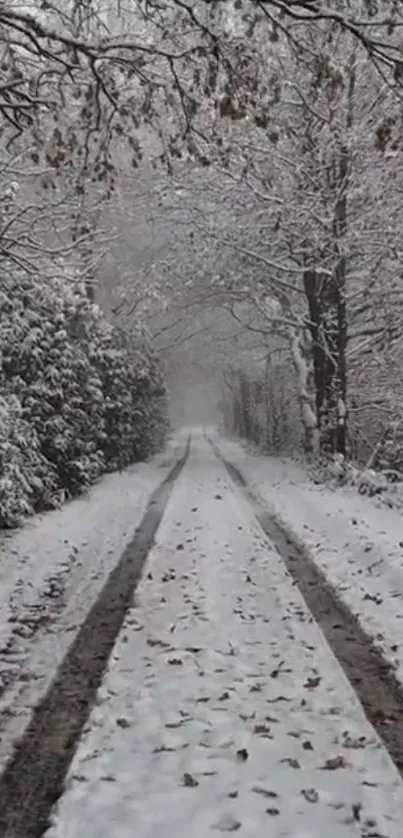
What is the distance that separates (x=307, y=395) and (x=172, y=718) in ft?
62.7

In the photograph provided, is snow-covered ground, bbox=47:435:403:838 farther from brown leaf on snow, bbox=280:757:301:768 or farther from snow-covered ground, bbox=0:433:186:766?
snow-covered ground, bbox=0:433:186:766

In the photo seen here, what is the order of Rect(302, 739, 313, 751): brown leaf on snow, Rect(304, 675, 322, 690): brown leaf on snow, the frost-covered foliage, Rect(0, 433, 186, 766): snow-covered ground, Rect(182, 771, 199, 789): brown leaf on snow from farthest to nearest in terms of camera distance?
the frost-covered foliage < Rect(0, 433, 186, 766): snow-covered ground < Rect(304, 675, 322, 690): brown leaf on snow < Rect(302, 739, 313, 751): brown leaf on snow < Rect(182, 771, 199, 789): brown leaf on snow

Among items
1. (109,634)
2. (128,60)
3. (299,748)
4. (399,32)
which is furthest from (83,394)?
(299,748)

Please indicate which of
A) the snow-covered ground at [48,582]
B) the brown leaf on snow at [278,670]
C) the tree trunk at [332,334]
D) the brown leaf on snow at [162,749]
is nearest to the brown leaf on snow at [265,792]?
the brown leaf on snow at [162,749]

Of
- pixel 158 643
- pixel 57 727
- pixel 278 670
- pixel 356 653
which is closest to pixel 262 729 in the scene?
pixel 278 670

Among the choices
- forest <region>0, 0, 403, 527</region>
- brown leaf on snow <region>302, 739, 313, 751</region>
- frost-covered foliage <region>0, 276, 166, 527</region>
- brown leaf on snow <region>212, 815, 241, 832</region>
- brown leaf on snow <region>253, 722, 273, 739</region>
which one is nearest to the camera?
brown leaf on snow <region>212, 815, 241, 832</region>

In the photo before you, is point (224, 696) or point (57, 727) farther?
point (224, 696)

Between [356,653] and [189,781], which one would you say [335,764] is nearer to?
→ [189,781]

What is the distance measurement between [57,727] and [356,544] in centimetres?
663

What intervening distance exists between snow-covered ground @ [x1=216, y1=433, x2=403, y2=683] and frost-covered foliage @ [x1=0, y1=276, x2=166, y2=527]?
437 cm

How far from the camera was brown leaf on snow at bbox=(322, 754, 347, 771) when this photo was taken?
16.1 feet

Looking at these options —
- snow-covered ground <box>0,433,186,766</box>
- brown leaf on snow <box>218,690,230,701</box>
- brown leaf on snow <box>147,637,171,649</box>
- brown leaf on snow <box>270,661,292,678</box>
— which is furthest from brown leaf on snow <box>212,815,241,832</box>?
brown leaf on snow <box>147,637,171,649</box>

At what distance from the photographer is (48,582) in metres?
10.2

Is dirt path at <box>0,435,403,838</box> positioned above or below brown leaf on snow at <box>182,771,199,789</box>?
below
